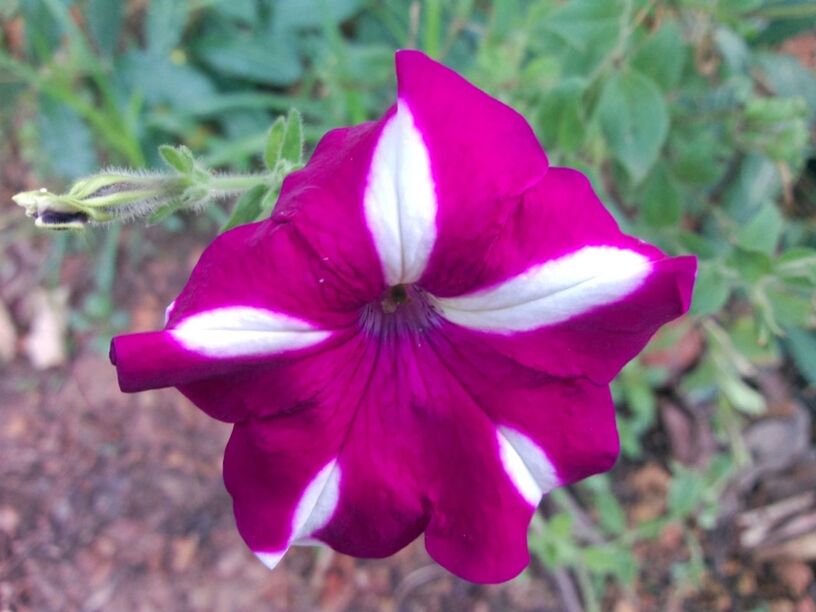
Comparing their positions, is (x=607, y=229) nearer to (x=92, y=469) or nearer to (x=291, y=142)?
(x=291, y=142)

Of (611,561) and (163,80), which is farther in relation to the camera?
(163,80)

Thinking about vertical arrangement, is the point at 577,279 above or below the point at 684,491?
above

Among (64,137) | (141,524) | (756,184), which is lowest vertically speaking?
(141,524)

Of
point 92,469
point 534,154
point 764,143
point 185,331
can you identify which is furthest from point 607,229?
point 92,469

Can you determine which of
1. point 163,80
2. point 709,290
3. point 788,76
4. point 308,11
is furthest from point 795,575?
point 163,80

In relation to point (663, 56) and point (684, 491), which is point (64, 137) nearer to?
point (663, 56)

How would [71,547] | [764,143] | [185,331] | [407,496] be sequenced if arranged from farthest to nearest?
[71,547] → [764,143] → [407,496] → [185,331]

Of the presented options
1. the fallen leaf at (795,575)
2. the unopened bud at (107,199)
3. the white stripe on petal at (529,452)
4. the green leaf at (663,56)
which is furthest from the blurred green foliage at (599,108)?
the white stripe on petal at (529,452)
